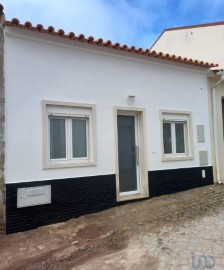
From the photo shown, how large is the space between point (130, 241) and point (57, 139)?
2865 mm

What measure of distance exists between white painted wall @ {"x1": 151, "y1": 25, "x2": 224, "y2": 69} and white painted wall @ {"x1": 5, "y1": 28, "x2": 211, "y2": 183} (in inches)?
138

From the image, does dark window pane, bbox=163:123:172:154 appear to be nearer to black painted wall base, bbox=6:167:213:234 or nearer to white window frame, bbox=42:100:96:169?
black painted wall base, bbox=6:167:213:234

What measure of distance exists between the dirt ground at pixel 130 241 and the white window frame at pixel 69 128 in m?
1.34

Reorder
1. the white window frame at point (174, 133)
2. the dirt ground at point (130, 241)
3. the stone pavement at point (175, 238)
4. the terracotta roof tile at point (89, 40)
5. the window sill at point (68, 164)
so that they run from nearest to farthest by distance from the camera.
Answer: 1. the stone pavement at point (175, 238)
2. the dirt ground at point (130, 241)
3. the terracotta roof tile at point (89, 40)
4. the window sill at point (68, 164)
5. the white window frame at point (174, 133)

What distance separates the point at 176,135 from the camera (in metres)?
8.48

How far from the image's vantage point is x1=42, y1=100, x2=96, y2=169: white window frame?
20.1 ft

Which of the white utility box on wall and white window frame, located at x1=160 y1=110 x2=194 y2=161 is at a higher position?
white window frame, located at x1=160 y1=110 x2=194 y2=161

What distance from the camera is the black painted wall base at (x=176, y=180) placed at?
7.70 meters

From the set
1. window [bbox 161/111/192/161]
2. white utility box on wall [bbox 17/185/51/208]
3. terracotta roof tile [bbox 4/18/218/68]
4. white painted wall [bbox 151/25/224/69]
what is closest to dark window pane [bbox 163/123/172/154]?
window [bbox 161/111/192/161]

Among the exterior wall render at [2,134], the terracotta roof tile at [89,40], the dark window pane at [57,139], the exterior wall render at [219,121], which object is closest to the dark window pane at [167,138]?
the exterior wall render at [219,121]

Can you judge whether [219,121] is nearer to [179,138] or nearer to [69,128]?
[179,138]

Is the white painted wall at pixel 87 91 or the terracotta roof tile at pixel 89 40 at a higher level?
the terracotta roof tile at pixel 89 40

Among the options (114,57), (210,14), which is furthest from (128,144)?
(210,14)

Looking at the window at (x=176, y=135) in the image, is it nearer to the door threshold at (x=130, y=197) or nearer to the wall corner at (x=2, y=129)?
the door threshold at (x=130, y=197)
